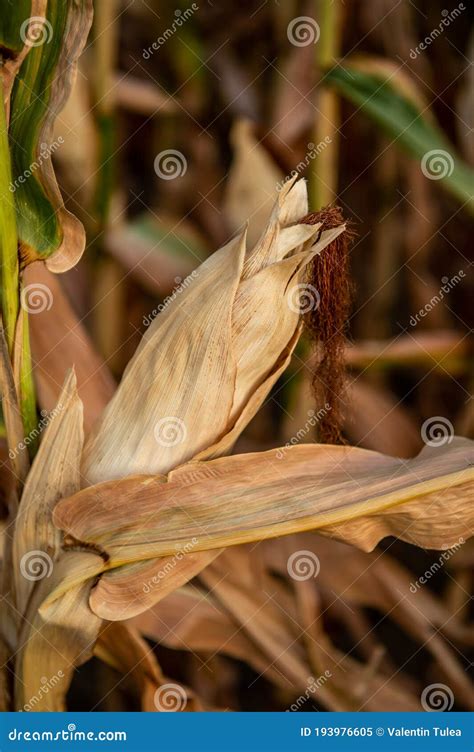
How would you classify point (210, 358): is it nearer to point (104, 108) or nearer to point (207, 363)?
point (207, 363)

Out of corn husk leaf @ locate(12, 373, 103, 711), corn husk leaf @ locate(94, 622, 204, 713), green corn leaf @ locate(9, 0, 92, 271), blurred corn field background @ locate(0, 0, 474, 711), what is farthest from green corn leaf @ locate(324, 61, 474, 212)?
corn husk leaf @ locate(94, 622, 204, 713)

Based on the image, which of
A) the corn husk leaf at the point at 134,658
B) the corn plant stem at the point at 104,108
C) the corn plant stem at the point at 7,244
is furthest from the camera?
the corn plant stem at the point at 104,108

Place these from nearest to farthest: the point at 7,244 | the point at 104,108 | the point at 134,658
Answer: the point at 7,244 < the point at 134,658 < the point at 104,108

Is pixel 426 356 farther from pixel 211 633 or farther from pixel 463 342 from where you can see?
pixel 211 633

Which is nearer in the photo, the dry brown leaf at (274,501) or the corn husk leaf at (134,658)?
the dry brown leaf at (274,501)

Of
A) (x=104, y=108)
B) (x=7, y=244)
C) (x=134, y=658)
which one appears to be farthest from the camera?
(x=104, y=108)

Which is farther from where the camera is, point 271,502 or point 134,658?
point 134,658

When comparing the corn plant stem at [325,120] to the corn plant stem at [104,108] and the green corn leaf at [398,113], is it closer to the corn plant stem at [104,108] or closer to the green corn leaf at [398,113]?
the green corn leaf at [398,113]

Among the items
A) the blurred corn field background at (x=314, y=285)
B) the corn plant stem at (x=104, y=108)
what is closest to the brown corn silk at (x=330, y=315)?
the blurred corn field background at (x=314, y=285)

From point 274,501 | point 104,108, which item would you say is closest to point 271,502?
point 274,501

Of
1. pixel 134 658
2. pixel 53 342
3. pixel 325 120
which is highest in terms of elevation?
pixel 325 120
